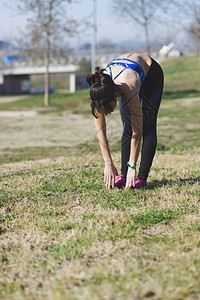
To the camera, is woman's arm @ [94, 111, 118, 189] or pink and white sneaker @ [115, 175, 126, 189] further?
pink and white sneaker @ [115, 175, 126, 189]

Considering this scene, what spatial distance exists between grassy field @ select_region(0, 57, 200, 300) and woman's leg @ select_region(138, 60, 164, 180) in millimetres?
391

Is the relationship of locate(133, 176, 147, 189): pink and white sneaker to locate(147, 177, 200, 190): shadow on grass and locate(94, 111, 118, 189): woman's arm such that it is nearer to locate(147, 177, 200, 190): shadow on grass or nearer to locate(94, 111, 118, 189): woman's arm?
locate(147, 177, 200, 190): shadow on grass

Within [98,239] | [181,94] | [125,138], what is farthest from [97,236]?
[181,94]

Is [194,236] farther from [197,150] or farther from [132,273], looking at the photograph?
[197,150]

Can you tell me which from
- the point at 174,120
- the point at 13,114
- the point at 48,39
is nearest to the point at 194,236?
the point at 174,120

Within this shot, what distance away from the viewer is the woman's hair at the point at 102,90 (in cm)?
295

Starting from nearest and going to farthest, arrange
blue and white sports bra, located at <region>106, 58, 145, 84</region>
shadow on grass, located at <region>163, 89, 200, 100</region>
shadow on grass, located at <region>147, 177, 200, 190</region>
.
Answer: blue and white sports bra, located at <region>106, 58, 145, 84</region>, shadow on grass, located at <region>147, 177, 200, 190</region>, shadow on grass, located at <region>163, 89, 200, 100</region>

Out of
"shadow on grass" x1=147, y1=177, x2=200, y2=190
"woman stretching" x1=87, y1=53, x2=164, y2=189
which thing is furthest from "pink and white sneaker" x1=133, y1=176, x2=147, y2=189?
"shadow on grass" x1=147, y1=177, x2=200, y2=190

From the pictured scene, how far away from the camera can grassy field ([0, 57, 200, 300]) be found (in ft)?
6.93

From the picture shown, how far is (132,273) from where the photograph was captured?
2.19 metres

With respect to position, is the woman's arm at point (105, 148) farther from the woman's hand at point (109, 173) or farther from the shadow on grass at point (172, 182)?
the shadow on grass at point (172, 182)

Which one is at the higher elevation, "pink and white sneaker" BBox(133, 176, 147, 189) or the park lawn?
"pink and white sneaker" BBox(133, 176, 147, 189)

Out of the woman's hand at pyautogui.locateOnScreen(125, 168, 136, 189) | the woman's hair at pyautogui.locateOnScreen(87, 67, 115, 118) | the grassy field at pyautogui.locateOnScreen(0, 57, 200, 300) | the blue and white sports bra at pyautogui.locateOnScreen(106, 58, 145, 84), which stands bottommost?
the grassy field at pyautogui.locateOnScreen(0, 57, 200, 300)

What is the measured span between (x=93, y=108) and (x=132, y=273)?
4.84ft
